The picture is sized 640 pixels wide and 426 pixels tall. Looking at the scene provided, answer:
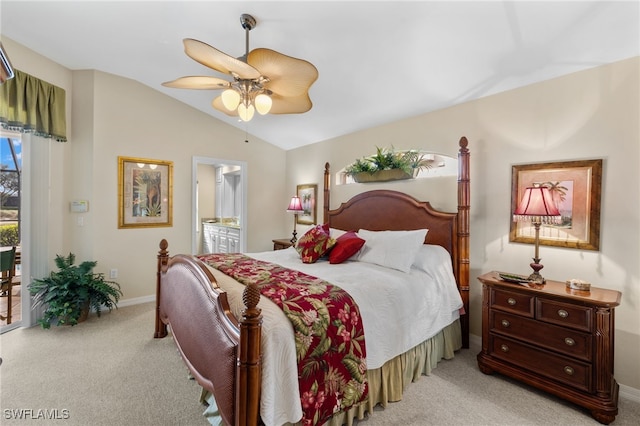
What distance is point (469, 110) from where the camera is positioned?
293cm

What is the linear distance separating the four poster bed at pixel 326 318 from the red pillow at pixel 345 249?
0.03 metres

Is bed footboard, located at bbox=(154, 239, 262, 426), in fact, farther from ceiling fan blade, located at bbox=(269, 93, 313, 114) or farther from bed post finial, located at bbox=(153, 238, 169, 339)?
ceiling fan blade, located at bbox=(269, 93, 313, 114)

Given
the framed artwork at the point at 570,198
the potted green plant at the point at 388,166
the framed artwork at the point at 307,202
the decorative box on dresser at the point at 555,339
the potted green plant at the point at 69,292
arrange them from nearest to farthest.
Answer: the decorative box on dresser at the point at 555,339, the framed artwork at the point at 570,198, the potted green plant at the point at 69,292, the potted green plant at the point at 388,166, the framed artwork at the point at 307,202

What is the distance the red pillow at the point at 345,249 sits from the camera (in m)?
2.87

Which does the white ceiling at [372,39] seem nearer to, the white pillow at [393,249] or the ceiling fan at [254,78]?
the ceiling fan at [254,78]

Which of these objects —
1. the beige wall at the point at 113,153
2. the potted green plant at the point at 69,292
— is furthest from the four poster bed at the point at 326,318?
the beige wall at the point at 113,153

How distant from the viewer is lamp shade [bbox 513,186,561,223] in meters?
2.18

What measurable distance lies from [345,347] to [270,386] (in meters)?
0.51

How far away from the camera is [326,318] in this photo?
1684 mm

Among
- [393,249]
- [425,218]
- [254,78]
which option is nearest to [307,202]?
[425,218]

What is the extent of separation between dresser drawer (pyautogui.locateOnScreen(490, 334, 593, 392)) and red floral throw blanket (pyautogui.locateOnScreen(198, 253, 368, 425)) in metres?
1.26

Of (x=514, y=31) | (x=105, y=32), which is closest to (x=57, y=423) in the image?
(x=105, y=32)

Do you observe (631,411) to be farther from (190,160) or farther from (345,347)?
(190,160)

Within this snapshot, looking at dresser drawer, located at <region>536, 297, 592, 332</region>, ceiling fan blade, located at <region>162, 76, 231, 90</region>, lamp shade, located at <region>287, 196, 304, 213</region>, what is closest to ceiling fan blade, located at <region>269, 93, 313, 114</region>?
ceiling fan blade, located at <region>162, 76, 231, 90</region>
